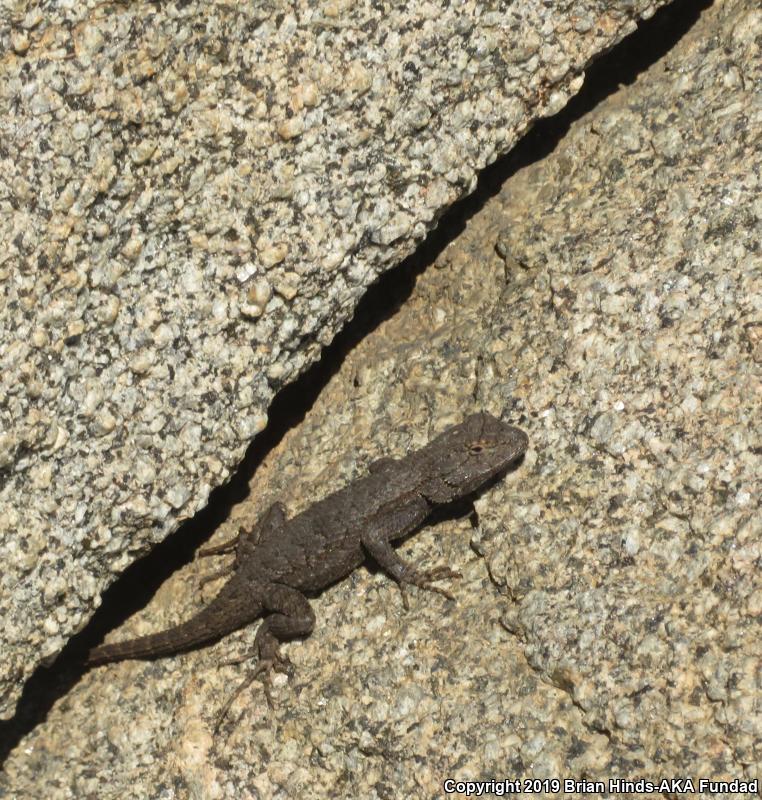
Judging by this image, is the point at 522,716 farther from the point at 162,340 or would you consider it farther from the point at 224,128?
the point at 224,128

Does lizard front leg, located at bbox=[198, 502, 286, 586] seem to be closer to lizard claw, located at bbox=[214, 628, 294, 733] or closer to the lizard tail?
the lizard tail

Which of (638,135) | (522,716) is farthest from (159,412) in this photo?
(638,135)

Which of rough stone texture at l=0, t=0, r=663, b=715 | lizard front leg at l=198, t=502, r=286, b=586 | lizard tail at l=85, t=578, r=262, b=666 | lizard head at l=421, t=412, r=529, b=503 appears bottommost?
lizard head at l=421, t=412, r=529, b=503

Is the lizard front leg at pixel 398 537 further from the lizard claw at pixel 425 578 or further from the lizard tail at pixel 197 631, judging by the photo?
the lizard tail at pixel 197 631

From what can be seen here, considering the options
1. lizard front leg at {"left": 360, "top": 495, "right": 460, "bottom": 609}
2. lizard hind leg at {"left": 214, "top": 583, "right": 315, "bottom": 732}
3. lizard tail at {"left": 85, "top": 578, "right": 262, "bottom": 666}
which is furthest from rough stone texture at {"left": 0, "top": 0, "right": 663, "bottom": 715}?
lizard front leg at {"left": 360, "top": 495, "right": 460, "bottom": 609}

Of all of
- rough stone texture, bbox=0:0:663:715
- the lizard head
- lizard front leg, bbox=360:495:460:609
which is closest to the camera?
rough stone texture, bbox=0:0:663:715

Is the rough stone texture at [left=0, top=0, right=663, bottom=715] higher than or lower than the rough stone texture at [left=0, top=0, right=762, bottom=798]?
higher

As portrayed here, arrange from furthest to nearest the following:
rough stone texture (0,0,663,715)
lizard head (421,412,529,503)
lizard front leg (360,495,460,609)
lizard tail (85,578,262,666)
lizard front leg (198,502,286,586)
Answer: lizard front leg (198,502,286,586), lizard tail (85,578,262,666), lizard front leg (360,495,460,609), lizard head (421,412,529,503), rough stone texture (0,0,663,715)

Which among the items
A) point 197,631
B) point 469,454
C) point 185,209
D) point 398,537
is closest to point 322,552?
point 398,537

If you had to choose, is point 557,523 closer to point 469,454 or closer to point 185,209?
point 469,454
